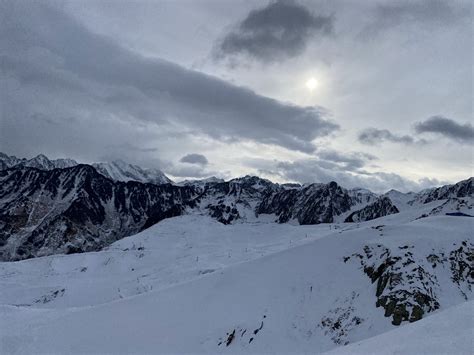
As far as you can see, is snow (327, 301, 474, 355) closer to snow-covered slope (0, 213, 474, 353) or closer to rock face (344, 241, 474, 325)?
rock face (344, 241, 474, 325)

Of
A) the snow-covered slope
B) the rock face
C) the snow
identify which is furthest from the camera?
the snow-covered slope

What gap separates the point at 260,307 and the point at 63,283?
3169 inches

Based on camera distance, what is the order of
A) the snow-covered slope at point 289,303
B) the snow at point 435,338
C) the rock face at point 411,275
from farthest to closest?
1. the snow-covered slope at point 289,303
2. the rock face at point 411,275
3. the snow at point 435,338

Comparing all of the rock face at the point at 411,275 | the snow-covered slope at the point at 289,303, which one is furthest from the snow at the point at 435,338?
the snow-covered slope at the point at 289,303

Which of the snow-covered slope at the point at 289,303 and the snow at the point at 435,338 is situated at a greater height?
the snow at the point at 435,338

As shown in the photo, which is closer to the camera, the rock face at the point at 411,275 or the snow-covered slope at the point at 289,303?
the rock face at the point at 411,275

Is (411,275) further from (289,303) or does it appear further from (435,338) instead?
(435,338)

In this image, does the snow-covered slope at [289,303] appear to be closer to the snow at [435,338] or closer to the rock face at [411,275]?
the rock face at [411,275]

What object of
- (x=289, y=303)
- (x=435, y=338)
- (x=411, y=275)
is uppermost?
(x=435, y=338)

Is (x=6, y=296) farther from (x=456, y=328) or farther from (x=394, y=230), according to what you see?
(x=456, y=328)

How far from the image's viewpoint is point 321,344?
28141mm

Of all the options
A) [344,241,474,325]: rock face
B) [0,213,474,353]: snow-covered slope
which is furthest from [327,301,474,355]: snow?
[0,213,474,353]: snow-covered slope

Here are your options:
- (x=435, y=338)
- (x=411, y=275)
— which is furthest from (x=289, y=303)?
(x=435, y=338)

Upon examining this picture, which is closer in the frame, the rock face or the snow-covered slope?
the rock face
